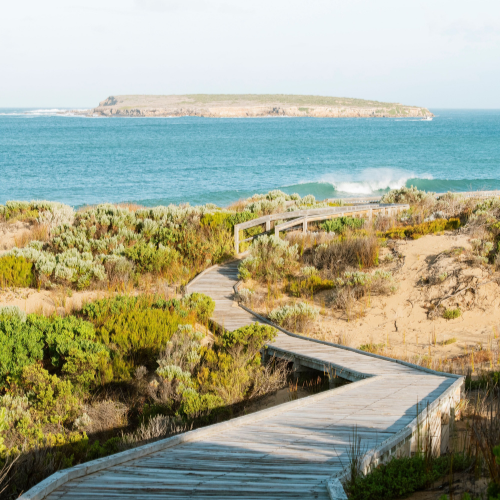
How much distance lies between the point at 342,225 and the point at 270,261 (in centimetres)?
374

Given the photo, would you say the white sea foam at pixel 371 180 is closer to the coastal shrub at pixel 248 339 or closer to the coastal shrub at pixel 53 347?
the coastal shrub at pixel 248 339

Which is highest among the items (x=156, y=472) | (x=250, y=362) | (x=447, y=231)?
(x=447, y=231)

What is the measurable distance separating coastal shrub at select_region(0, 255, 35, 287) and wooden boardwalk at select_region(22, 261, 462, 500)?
26.7 ft

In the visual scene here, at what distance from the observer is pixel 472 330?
10.2 metres

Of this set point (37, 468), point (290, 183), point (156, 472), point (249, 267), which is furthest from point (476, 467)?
point (290, 183)

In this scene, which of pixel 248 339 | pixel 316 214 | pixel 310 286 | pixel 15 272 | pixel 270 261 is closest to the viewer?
pixel 248 339

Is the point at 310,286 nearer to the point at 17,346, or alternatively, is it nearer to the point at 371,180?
the point at 17,346

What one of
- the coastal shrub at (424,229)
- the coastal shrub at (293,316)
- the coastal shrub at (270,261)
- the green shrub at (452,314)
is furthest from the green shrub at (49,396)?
the coastal shrub at (424,229)

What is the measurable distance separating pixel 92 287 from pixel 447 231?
30.7 ft

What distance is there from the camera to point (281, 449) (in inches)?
185

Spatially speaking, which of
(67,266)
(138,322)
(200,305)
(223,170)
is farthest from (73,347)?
(223,170)

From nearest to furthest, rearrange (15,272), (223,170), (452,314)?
(452,314) < (15,272) < (223,170)

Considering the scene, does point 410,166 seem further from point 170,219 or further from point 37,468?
point 37,468

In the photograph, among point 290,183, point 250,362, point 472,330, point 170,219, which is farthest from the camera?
point 290,183
